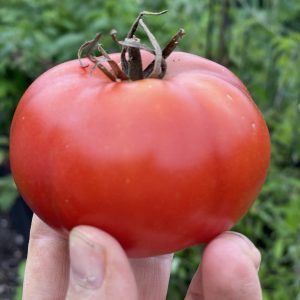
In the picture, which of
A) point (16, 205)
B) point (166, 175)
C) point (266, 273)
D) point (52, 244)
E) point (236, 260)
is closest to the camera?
point (166, 175)

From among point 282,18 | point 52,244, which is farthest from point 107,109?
point 282,18

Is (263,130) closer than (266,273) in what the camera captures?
Yes

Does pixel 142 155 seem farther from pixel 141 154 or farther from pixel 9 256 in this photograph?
pixel 9 256

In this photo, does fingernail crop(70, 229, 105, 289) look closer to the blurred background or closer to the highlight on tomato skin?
the highlight on tomato skin

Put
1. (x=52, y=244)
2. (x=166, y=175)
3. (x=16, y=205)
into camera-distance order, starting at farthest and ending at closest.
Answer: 1. (x=16, y=205)
2. (x=52, y=244)
3. (x=166, y=175)

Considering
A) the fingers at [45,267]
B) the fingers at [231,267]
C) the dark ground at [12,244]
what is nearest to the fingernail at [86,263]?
the fingers at [231,267]

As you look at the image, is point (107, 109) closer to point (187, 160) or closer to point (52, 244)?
point (187, 160)

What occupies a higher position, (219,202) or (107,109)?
(107,109)

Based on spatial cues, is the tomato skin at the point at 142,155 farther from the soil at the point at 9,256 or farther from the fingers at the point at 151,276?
the soil at the point at 9,256
